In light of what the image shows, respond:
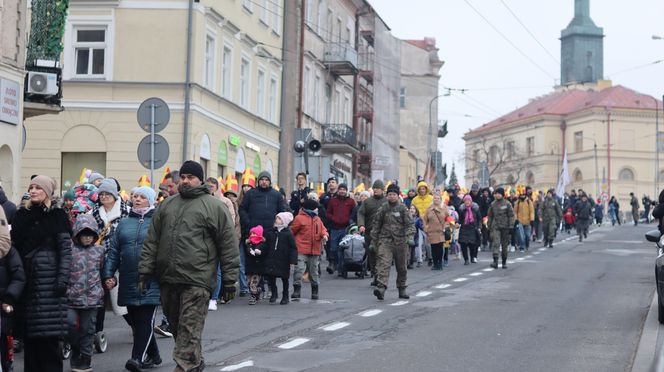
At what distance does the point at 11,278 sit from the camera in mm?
8836

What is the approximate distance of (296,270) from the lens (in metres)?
18.3

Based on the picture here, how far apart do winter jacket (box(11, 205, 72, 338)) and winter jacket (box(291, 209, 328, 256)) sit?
28.9 ft

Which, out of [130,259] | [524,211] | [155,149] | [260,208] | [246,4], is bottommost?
[130,259]

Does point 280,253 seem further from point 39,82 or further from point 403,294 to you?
point 39,82

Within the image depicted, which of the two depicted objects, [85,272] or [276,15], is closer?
[85,272]

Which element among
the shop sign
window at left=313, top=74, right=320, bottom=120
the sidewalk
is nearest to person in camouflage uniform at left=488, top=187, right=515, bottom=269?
the sidewalk

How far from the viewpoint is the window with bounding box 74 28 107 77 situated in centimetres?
3394

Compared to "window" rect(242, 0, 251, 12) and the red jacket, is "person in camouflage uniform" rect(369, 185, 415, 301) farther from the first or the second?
"window" rect(242, 0, 251, 12)

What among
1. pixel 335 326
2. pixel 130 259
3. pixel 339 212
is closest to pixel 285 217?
pixel 335 326

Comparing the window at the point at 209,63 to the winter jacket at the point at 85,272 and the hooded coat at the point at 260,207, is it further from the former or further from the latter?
the winter jacket at the point at 85,272

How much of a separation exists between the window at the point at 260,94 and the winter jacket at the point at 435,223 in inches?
640

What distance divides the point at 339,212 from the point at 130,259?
41.7 ft

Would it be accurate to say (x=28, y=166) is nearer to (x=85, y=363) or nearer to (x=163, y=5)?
(x=163, y=5)

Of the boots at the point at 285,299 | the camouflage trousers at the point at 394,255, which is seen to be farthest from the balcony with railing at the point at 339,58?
the boots at the point at 285,299
